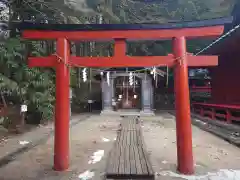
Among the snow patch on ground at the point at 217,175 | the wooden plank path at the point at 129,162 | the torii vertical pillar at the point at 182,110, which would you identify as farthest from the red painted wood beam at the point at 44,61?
the snow patch on ground at the point at 217,175

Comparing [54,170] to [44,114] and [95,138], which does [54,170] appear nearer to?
[95,138]

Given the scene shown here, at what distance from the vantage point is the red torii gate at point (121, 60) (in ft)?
17.4

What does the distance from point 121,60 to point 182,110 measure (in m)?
2.02

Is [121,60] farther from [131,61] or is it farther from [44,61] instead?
[44,61]

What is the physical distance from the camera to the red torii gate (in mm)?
5309

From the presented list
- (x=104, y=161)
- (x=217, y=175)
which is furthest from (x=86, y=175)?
(x=217, y=175)

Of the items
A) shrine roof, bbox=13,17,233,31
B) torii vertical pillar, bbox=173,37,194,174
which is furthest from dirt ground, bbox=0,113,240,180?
shrine roof, bbox=13,17,233,31

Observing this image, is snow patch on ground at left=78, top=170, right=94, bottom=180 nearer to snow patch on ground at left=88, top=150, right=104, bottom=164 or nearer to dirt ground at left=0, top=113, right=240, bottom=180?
dirt ground at left=0, top=113, right=240, bottom=180

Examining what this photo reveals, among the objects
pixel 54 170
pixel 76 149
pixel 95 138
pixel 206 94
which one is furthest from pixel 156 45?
pixel 54 170

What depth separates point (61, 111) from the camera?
544 cm

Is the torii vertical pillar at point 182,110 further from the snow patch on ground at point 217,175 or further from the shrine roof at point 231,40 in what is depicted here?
the shrine roof at point 231,40

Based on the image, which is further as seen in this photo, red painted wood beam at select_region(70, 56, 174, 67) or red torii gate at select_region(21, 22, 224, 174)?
red painted wood beam at select_region(70, 56, 174, 67)

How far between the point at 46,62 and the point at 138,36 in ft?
8.32

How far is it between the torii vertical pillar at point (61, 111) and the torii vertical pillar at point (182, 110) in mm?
2877
